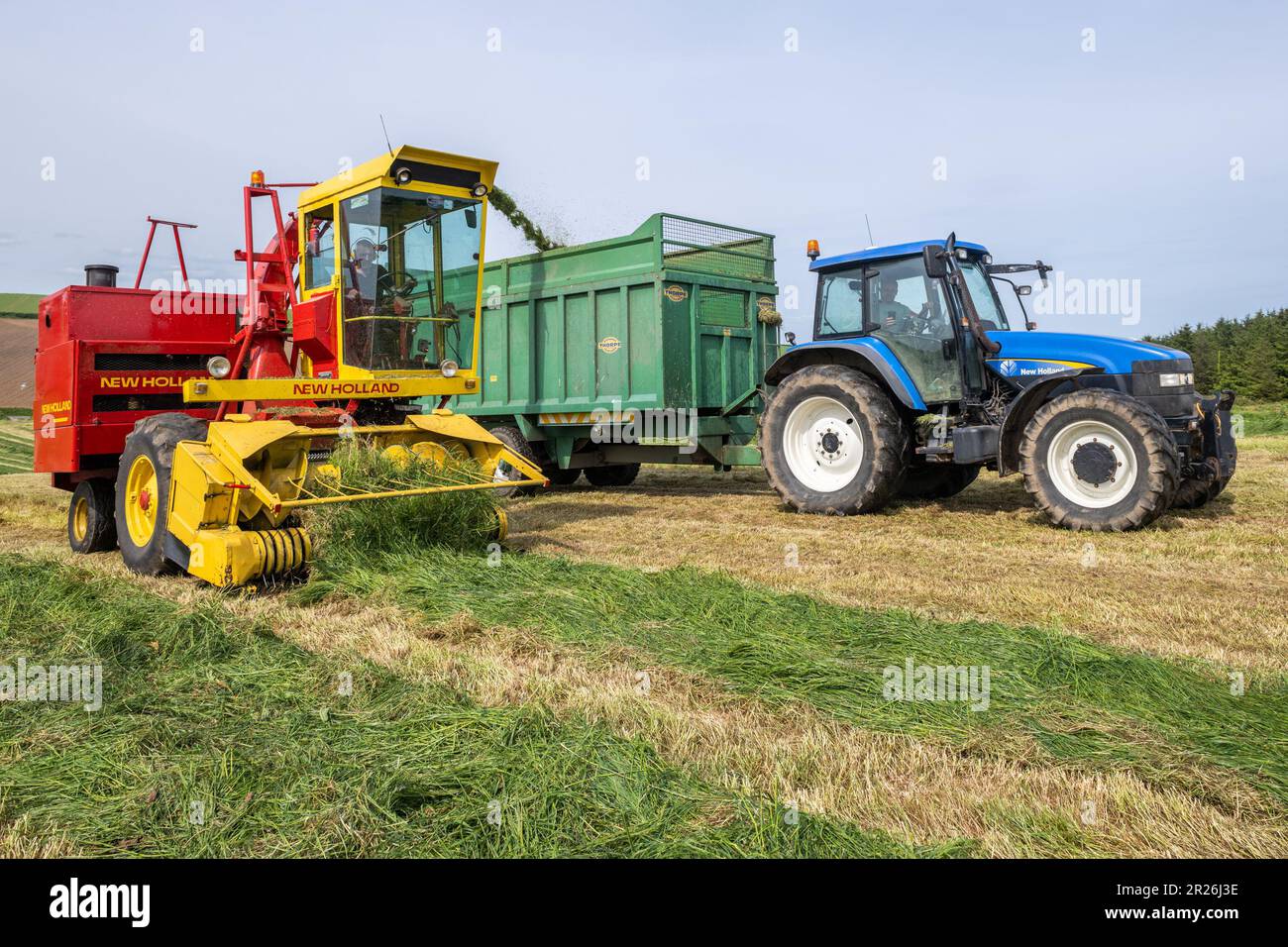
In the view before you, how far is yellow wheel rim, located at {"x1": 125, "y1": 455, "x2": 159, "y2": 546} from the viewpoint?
246 inches

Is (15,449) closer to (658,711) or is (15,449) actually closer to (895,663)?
(658,711)

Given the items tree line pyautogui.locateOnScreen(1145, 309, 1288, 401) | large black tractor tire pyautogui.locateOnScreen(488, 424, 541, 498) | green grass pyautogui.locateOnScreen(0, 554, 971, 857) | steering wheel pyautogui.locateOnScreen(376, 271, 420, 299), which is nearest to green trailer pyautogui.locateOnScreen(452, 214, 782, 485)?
large black tractor tire pyautogui.locateOnScreen(488, 424, 541, 498)

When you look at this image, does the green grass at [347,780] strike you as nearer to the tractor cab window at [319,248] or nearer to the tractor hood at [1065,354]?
the tractor cab window at [319,248]

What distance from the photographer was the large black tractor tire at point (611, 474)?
1214 cm

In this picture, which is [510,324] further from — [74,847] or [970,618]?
[74,847]

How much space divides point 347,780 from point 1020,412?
6.21 metres

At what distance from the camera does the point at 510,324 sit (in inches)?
435

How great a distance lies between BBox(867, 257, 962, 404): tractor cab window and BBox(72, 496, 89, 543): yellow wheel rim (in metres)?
6.62

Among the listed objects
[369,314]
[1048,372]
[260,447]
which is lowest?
[260,447]

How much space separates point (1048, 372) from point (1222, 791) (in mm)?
5538

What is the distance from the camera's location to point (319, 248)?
24.7 feet

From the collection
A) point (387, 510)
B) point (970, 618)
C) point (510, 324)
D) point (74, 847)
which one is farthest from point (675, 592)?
point (510, 324)

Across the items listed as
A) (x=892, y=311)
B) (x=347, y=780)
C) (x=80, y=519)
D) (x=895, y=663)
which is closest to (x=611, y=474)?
(x=892, y=311)

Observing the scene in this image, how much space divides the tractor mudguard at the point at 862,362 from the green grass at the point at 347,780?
5.46 metres
